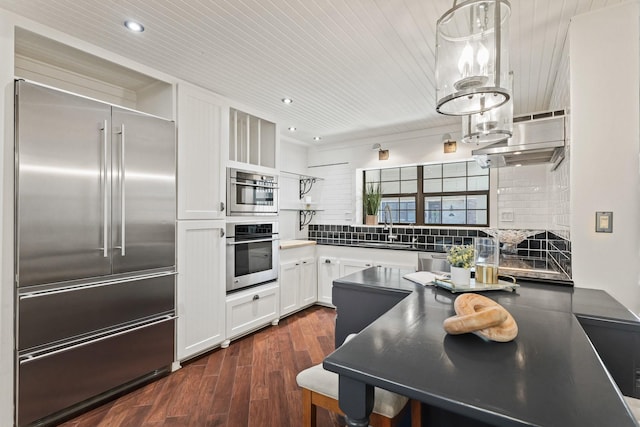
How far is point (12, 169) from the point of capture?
1799 mm

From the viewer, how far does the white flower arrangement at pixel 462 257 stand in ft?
5.81

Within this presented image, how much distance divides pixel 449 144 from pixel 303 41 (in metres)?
2.57

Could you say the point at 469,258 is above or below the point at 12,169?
below

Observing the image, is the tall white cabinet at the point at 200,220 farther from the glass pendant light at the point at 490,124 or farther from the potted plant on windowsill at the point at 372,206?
the potted plant on windowsill at the point at 372,206

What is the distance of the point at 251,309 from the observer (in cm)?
331

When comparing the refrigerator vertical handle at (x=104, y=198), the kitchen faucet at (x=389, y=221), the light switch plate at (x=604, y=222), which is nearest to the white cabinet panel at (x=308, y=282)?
the kitchen faucet at (x=389, y=221)

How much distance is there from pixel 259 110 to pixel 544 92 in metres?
2.87

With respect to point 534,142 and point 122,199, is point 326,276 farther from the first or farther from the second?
point 534,142

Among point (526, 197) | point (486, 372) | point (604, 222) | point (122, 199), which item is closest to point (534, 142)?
point (604, 222)

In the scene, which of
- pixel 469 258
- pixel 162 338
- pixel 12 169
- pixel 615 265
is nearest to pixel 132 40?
pixel 12 169

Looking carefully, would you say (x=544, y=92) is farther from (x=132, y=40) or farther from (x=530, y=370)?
(x=132, y=40)

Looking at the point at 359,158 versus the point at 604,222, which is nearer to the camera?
the point at 604,222

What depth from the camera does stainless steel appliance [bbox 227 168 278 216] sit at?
309 cm

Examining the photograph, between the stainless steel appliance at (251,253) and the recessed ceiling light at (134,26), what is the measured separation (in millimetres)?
1716
